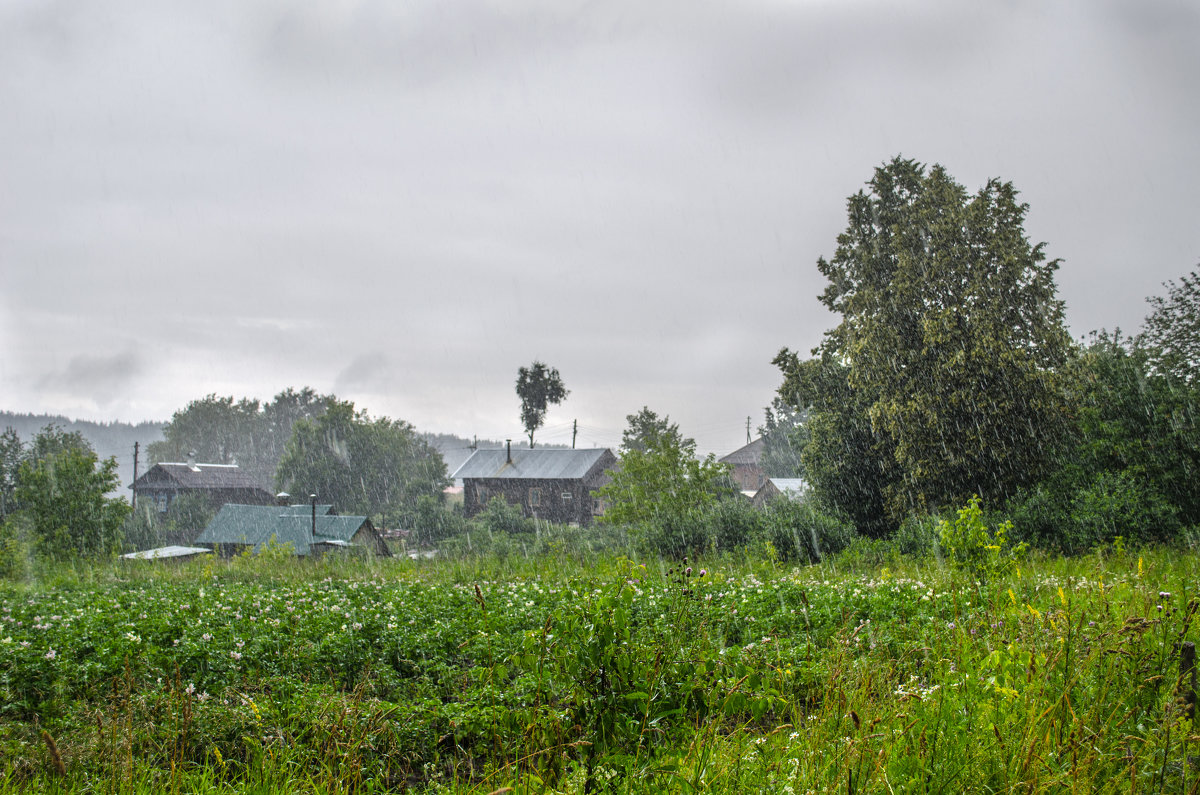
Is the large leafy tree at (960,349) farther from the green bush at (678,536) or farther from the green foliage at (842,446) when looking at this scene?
the green bush at (678,536)

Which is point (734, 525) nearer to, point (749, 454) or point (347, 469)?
point (347, 469)

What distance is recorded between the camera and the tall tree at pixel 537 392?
2441 inches

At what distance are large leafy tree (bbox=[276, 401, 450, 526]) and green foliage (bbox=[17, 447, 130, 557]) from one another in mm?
31739

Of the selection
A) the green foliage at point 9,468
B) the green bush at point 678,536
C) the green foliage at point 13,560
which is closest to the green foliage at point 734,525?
the green bush at point 678,536

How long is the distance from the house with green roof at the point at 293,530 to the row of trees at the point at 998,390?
22473mm

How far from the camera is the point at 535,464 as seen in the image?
51.1 metres

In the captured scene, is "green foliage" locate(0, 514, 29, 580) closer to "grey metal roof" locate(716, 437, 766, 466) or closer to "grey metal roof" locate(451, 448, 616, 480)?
"grey metal roof" locate(451, 448, 616, 480)

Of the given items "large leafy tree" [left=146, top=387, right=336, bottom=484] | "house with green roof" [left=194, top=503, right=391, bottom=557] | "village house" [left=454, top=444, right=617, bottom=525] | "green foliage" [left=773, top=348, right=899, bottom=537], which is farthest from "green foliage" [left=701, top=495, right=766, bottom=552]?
"large leafy tree" [left=146, top=387, right=336, bottom=484]

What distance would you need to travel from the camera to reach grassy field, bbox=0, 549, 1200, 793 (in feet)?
8.22

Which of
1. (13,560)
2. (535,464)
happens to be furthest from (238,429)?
(13,560)

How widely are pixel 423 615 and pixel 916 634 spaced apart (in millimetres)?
4326

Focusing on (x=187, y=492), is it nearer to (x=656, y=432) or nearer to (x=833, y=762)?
(x=656, y=432)

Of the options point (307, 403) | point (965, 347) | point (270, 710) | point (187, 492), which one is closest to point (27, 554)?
point (270, 710)

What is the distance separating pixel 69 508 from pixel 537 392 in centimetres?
4115
